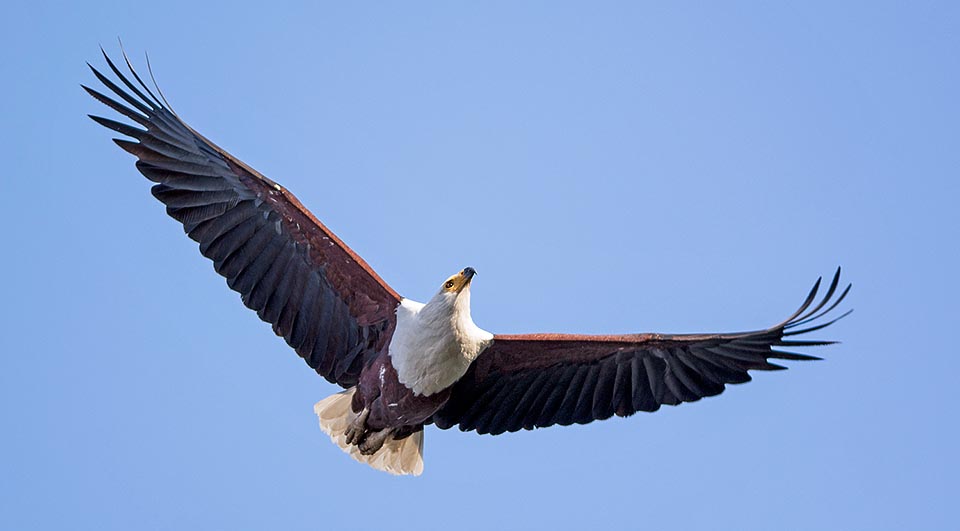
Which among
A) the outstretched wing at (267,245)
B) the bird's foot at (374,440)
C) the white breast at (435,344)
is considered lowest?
the bird's foot at (374,440)

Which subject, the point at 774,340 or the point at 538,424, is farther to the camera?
the point at 538,424

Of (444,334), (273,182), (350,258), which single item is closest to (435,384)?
(444,334)

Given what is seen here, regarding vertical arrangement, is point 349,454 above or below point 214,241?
below

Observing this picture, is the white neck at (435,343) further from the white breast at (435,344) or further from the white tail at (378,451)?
the white tail at (378,451)

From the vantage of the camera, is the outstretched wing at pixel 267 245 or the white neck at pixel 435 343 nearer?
the white neck at pixel 435 343

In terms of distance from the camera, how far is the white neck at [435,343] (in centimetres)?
1045

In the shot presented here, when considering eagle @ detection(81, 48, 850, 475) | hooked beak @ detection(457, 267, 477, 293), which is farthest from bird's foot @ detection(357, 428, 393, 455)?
hooked beak @ detection(457, 267, 477, 293)

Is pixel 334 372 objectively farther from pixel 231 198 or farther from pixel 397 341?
pixel 231 198

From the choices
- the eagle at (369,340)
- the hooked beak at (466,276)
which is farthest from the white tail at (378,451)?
the hooked beak at (466,276)

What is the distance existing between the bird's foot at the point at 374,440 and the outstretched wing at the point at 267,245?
391mm

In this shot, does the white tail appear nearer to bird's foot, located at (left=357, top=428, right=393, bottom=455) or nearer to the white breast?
bird's foot, located at (left=357, top=428, right=393, bottom=455)

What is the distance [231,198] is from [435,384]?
6.26 feet

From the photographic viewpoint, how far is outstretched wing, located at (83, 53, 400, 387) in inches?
427

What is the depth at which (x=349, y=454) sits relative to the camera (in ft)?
37.3
